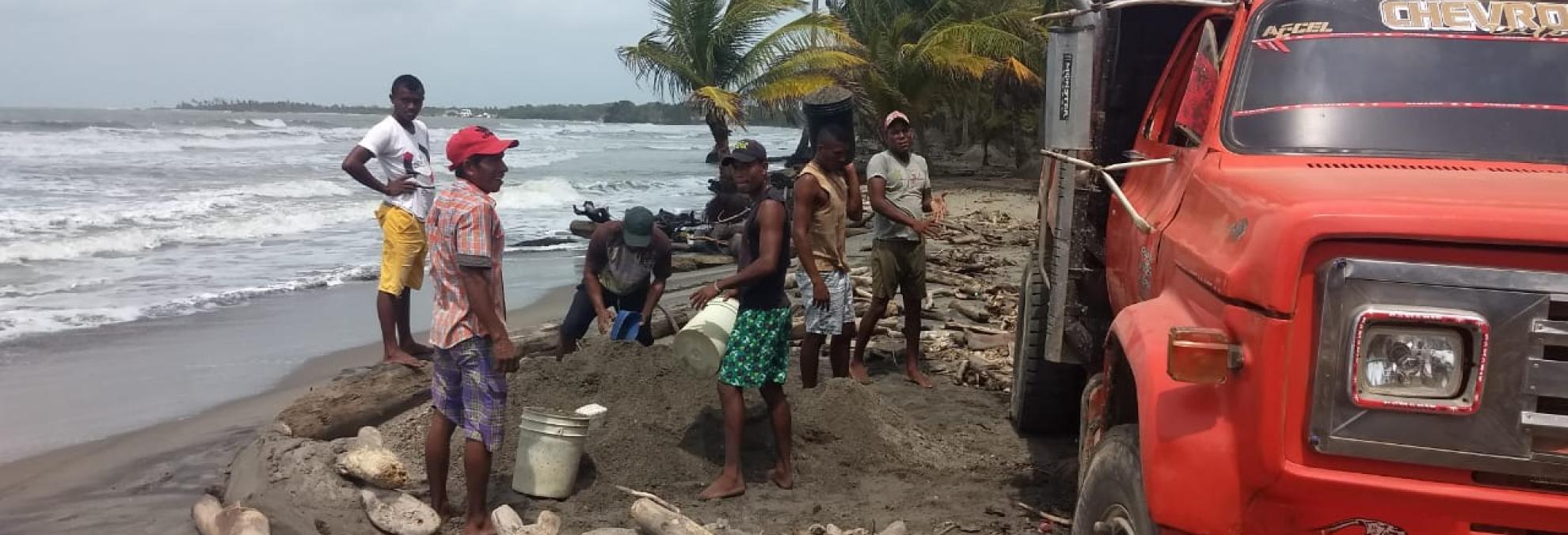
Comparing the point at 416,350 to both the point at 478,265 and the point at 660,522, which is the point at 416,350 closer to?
the point at 478,265

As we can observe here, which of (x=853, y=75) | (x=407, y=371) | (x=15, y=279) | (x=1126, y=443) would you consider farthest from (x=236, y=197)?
(x=1126, y=443)

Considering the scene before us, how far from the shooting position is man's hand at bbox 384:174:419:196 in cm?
690

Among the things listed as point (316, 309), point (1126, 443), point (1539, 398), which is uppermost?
point (1539, 398)

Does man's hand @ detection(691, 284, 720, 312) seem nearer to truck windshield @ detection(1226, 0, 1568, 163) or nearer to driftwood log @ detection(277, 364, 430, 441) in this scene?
driftwood log @ detection(277, 364, 430, 441)

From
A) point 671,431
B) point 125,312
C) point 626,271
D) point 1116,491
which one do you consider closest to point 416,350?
point 626,271

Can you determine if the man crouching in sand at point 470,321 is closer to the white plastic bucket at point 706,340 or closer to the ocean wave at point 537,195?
the white plastic bucket at point 706,340

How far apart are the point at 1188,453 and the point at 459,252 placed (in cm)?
301

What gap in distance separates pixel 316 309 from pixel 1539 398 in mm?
10743

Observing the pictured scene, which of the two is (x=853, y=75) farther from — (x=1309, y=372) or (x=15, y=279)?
(x=1309, y=372)

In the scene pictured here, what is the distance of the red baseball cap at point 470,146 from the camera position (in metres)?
4.57

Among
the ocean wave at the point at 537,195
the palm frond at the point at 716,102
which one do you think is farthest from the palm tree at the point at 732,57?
the ocean wave at the point at 537,195

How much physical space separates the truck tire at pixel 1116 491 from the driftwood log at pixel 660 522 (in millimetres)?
1589

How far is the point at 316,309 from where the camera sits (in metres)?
11.1

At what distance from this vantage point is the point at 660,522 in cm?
433
